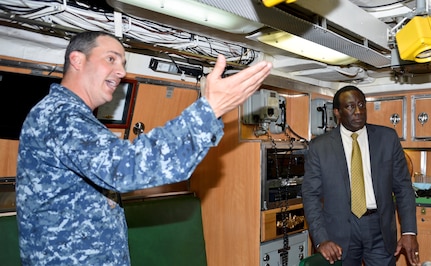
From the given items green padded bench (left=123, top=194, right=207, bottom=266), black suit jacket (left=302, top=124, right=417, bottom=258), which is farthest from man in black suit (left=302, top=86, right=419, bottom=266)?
green padded bench (left=123, top=194, right=207, bottom=266)

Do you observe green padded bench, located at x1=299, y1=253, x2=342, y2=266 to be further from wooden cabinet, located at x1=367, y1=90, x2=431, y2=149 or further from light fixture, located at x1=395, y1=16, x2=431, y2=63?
wooden cabinet, located at x1=367, y1=90, x2=431, y2=149

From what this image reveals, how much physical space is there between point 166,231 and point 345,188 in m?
1.44

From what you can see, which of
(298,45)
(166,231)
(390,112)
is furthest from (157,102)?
(390,112)

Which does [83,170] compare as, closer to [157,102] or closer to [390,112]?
[157,102]

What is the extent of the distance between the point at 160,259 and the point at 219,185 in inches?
31.2

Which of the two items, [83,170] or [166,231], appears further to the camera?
[166,231]

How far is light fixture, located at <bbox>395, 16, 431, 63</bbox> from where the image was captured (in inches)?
77.6

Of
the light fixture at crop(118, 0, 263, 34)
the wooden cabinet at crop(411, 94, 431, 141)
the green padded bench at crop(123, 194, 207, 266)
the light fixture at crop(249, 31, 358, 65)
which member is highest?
the light fixture at crop(118, 0, 263, 34)

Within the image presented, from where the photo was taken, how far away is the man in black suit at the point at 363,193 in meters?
2.58

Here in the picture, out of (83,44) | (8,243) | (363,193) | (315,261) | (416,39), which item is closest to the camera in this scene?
(83,44)

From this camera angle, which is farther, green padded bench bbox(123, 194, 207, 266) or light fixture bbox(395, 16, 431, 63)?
green padded bench bbox(123, 194, 207, 266)

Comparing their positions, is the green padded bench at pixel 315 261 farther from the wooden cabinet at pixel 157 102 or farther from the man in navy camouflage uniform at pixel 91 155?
the wooden cabinet at pixel 157 102

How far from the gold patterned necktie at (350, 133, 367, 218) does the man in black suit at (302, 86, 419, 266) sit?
2 cm

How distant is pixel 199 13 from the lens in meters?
2.02
